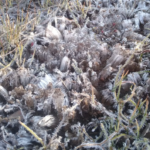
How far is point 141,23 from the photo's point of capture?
60.3 inches

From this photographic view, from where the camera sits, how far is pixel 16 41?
48.5 inches

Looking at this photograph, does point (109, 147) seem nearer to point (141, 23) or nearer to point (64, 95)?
point (64, 95)

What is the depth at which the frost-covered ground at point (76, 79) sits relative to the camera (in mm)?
932

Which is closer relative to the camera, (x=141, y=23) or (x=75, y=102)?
(x=75, y=102)

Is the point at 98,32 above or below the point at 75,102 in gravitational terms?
above

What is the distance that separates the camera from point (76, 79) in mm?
1121

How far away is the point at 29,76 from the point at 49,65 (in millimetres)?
151

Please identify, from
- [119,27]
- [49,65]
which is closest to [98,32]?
[119,27]

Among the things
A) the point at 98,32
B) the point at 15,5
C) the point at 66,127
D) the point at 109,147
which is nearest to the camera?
the point at 109,147

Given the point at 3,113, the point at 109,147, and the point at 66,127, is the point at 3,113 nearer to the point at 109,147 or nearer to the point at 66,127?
the point at 66,127

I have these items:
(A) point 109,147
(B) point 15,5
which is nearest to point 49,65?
(A) point 109,147

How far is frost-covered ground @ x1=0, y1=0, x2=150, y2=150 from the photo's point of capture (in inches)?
36.7

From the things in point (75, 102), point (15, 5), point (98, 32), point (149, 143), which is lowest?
point (149, 143)

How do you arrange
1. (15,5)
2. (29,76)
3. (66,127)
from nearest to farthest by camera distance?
(66,127) < (29,76) < (15,5)
